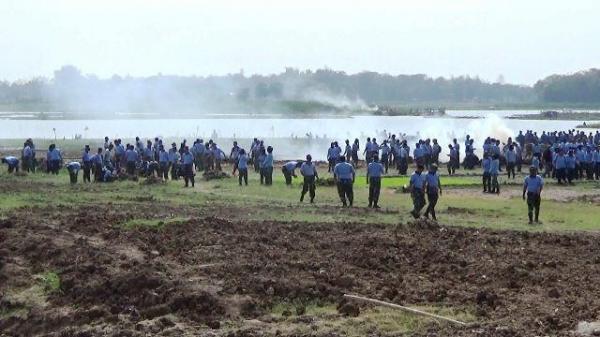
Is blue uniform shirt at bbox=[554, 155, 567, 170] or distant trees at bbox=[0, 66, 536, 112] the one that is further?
distant trees at bbox=[0, 66, 536, 112]

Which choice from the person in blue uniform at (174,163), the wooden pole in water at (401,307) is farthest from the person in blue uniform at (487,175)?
the wooden pole in water at (401,307)

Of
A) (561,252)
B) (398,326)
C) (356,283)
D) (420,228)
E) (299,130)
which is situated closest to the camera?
(398,326)

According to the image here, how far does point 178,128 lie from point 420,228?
73.8 m

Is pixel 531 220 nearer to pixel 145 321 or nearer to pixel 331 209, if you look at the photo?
pixel 331 209

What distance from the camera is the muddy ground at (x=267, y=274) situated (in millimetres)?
14648

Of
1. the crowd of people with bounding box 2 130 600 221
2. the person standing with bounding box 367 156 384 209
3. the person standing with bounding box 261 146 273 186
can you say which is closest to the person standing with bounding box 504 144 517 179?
the crowd of people with bounding box 2 130 600 221

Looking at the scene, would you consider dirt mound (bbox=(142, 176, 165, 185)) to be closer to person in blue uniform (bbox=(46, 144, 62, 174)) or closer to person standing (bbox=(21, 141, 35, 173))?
person in blue uniform (bbox=(46, 144, 62, 174))

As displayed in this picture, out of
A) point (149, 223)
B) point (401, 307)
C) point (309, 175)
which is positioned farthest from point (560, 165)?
point (401, 307)

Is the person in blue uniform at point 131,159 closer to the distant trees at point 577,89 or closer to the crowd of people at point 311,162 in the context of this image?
the crowd of people at point 311,162

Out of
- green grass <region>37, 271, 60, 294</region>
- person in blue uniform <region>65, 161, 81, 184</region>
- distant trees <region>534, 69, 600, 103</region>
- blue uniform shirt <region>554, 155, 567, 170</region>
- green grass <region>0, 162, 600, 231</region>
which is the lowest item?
green grass <region>37, 271, 60, 294</region>

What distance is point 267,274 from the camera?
16547 mm

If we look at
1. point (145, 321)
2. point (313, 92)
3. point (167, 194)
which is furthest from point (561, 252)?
point (313, 92)

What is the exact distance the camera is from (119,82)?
495 feet

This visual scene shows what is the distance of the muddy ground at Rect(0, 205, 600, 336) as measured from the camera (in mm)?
14648
